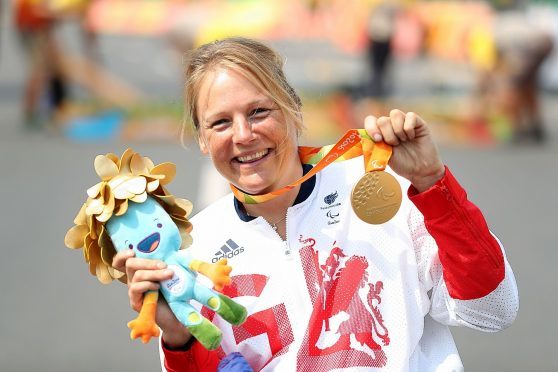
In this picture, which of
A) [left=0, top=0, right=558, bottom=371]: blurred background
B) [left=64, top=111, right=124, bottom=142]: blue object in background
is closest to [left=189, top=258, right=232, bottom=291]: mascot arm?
[left=0, top=0, right=558, bottom=371]: blurred background

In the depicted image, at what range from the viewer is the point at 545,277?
8156mm

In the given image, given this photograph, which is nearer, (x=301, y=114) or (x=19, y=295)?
(x=301, y=114)

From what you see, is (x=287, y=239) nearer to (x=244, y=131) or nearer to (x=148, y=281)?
(x=244, y=131)

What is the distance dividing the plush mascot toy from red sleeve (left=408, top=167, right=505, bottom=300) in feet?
1.63

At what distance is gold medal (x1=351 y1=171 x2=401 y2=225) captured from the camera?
2.79 meters

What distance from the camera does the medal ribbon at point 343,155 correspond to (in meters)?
2.74

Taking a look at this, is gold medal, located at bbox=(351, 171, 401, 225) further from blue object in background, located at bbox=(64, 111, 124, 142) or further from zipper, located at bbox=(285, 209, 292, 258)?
blue object in background, located at bbox=(64, 111, 124, 142)

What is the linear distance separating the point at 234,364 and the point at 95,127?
11903 millimetres

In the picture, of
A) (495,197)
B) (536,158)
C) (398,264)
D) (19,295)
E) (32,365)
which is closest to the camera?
(398,264)

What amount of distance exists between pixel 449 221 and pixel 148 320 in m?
0.73

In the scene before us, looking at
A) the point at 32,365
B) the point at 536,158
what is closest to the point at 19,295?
the point at 32,365

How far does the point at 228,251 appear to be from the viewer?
2963 millimetres

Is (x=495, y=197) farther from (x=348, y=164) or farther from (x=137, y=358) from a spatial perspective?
(x=348, y=164)

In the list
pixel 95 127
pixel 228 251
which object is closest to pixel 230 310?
→ pixel 228 251
